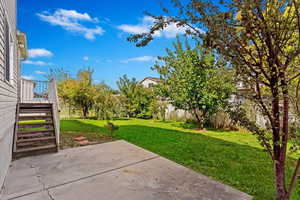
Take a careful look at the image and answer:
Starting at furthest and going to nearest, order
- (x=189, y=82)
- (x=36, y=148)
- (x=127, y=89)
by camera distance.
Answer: (x=127, y=89)
(x=189, y=82)
(x=36, y=148)

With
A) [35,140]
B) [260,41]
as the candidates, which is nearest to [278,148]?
[260,41]

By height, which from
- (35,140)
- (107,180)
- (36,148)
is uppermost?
(35,140)

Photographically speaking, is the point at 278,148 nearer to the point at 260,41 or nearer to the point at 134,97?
the point at 260,41

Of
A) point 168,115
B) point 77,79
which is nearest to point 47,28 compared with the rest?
point 77,79

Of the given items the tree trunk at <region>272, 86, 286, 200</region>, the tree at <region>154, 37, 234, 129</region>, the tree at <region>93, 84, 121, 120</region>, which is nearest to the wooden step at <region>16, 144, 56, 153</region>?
the tree trunk at <region>272, 86, 286, 200</region>

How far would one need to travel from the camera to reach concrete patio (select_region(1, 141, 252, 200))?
225 cm

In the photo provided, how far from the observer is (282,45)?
1.37m

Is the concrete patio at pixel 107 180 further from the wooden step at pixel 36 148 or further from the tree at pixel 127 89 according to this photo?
the tree at pixel 127 89

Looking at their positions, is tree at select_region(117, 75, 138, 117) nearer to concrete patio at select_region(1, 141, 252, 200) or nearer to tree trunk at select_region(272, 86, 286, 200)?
A: concrete patio at select_region(1, 141, 252, 200)

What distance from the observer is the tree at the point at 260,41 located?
4.27 feet

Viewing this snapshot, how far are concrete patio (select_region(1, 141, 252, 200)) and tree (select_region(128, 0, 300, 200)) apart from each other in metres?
1.27

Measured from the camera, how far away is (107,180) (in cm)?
267

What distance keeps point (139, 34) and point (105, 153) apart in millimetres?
3439

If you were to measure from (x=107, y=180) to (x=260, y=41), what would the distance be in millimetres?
2957
